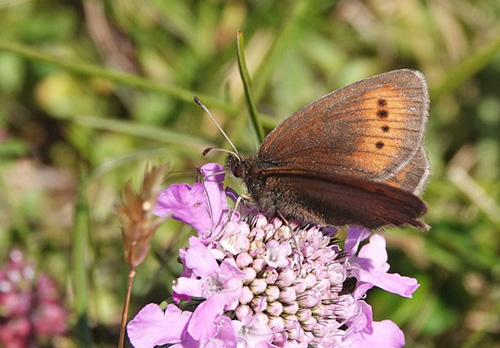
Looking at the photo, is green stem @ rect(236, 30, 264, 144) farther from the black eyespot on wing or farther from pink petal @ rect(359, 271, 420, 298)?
pink petal @ rect(359, 271, 420, 298)

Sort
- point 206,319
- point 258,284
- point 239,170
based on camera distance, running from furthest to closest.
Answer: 1. point 239,170
2. point 258,284
3. point 206,319

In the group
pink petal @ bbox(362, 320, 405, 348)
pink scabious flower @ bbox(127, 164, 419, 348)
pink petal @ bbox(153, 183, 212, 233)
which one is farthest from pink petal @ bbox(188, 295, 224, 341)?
pink petal @ bbox(362, 320, 405, 348)

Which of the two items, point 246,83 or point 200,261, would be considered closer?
point 200,261

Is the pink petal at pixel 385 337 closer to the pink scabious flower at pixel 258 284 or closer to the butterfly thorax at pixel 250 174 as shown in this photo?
the pink scabious flower at pixel 258 284

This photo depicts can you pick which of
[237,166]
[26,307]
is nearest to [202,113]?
[26,307]

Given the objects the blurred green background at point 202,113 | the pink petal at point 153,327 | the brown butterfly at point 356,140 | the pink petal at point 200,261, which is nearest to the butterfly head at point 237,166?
the brown butterfly at point 356,140

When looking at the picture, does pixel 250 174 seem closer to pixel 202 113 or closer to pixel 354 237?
pixel 354 237
